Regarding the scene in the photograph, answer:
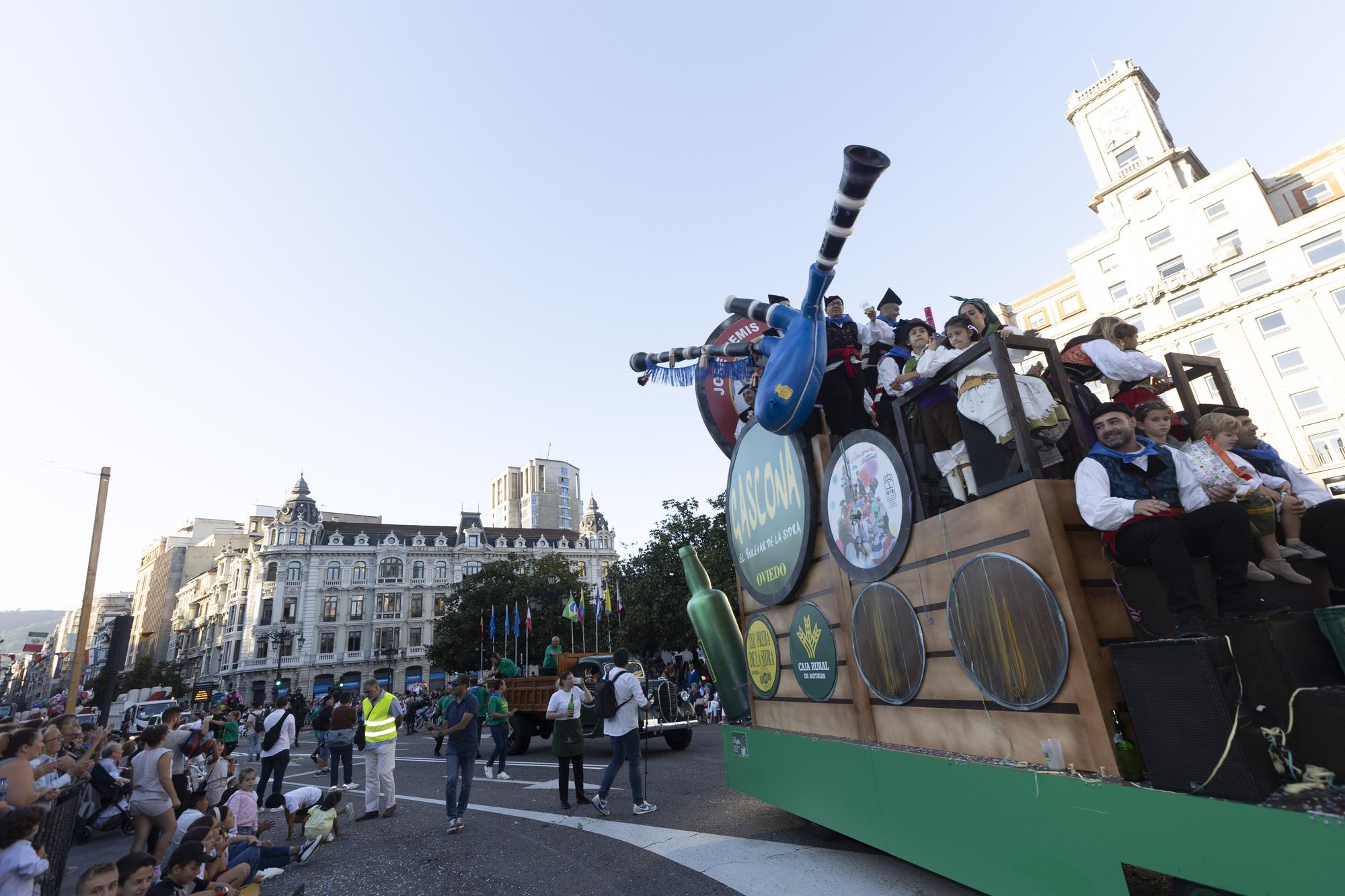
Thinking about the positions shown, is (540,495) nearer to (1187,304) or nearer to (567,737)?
(1187,304)

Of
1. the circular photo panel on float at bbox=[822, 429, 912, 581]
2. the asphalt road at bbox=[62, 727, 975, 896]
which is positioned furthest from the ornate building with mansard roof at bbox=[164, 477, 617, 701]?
the circular photo panel on float at bbox=[822, 429, 912, 581]

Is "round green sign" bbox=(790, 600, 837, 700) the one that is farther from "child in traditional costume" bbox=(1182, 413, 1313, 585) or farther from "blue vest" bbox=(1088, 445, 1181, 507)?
"child in traditional costume" bbox=(1182, 413, 1313, 585)

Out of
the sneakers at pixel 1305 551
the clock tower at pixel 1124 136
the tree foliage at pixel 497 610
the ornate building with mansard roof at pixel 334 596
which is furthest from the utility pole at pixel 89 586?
the clock tower at pixel 1124 136

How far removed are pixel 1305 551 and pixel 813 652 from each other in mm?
2995

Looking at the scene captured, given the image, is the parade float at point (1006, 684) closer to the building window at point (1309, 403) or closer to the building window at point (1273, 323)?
the building window at point (1309, 403)

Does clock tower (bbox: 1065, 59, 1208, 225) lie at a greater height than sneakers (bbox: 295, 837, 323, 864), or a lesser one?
greater

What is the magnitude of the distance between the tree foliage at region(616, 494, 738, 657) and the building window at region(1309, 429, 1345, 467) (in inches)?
1076

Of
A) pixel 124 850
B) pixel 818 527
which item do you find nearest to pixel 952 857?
pixel 818 527

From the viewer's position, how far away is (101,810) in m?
9.52

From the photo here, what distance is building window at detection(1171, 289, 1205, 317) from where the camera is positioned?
33.8 m

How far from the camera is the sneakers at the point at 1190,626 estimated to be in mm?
2363

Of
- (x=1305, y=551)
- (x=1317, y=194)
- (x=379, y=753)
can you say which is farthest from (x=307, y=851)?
(x=1317, y=194)

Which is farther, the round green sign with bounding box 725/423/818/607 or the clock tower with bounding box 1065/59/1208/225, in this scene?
the clock tower with bounding box 1065/59/1208/225

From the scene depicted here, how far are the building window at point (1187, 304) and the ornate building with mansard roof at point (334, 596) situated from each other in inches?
1868
